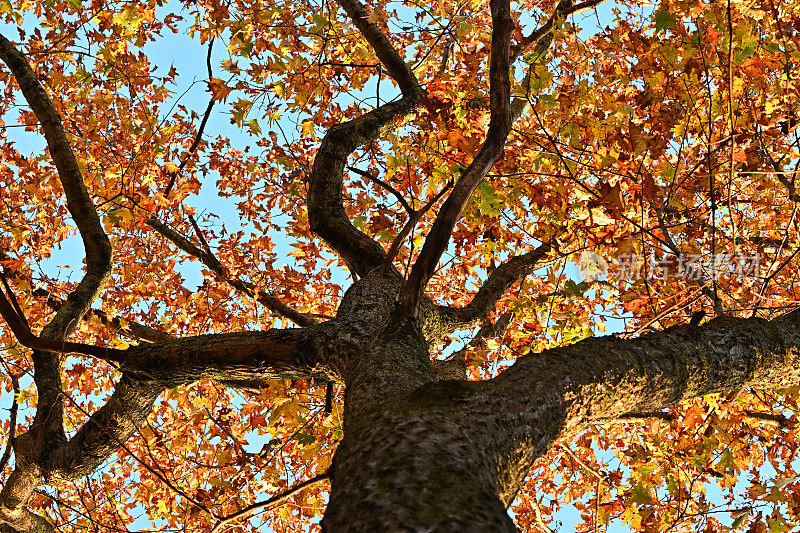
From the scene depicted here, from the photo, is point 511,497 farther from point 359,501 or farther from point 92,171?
point 92,171

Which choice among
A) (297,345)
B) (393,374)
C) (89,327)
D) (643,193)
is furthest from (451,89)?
(89,327)

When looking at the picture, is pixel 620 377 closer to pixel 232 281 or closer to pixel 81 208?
pixel 232 281

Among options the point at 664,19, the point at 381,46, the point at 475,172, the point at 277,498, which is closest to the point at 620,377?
the point at 475,172

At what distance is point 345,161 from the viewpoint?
15.2 feet

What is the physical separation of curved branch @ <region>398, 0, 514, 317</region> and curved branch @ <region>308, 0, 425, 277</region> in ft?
5.56

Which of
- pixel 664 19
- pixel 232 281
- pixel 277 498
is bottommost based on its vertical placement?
pixel 277 498

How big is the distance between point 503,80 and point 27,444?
12.0ft

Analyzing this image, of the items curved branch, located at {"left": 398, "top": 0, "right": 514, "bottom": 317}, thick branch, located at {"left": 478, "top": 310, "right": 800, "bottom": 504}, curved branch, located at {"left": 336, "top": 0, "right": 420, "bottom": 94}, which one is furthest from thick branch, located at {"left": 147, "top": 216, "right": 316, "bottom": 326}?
thick branch, located at {"left": 478, "top": 310, "right": 800, "bottom": 504}

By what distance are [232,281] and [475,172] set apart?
2984mm

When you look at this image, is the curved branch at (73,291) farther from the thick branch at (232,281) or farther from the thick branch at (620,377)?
the thick branch at (620,377)

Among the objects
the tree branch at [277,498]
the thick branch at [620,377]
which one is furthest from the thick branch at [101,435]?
the thick branch at [620,377]

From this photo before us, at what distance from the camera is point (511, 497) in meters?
1.67

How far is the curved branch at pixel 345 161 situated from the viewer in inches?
161

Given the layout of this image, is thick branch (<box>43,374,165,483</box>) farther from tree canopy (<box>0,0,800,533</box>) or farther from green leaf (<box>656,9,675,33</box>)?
green leaf (<box>656,9,675,33</box>)
